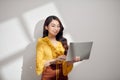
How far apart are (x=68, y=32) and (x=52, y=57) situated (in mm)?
472

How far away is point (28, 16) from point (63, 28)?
437mm

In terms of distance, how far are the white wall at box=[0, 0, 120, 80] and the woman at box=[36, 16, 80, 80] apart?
282 mm

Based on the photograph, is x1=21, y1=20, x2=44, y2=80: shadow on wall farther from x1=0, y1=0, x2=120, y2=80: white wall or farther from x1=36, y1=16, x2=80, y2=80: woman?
x1=36, y1=16, x2=80, y2=80: woman

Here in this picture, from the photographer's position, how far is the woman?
1.79 m

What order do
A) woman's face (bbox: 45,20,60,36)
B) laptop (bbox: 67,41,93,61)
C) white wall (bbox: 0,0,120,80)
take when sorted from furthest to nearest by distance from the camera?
white wall (bbox: 0,0,120,80), woman's face (bbox: 45,20,60,36), laptop (bbox: 67,41,93,61)

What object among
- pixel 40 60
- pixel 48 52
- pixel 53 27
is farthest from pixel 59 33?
pixel 40 60

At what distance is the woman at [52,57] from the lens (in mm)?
1794

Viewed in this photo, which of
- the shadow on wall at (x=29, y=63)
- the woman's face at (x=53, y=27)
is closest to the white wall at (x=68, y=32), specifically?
the shadow on wall at (x=29, y=63)

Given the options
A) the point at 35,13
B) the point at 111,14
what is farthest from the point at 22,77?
the point at 111,14

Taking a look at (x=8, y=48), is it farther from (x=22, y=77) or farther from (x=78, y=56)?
(x=78, y=56)

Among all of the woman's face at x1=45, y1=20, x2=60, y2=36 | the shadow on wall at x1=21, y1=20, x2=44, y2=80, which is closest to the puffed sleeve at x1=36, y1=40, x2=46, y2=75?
the woman's face at x1=45, y1=20, x2=60, y2=36

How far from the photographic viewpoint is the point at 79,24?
2209mm

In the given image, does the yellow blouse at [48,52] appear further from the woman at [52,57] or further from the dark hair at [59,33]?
the dark hair at [59,33]

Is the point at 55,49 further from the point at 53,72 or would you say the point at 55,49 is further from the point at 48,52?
the point at 53,72
